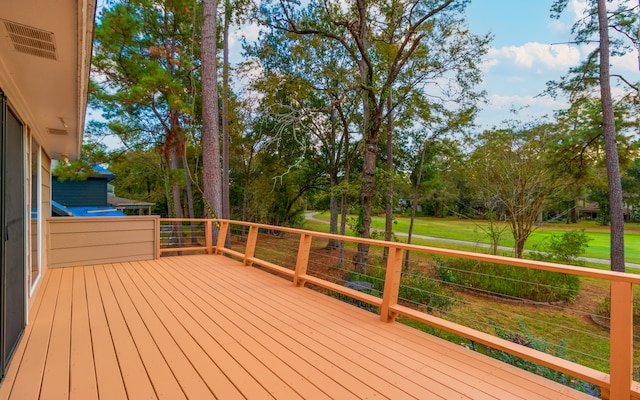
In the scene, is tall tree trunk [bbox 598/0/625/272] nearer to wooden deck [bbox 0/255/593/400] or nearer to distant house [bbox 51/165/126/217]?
wooden deck [bbox 0/255/593/400]

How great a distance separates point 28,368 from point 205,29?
695cm

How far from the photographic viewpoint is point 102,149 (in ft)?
33.5

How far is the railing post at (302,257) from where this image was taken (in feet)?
13.1

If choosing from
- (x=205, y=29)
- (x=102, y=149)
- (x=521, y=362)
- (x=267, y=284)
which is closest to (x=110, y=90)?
(x=102, y=149)

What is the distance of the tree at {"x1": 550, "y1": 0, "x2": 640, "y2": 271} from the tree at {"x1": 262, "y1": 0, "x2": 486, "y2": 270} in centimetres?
226

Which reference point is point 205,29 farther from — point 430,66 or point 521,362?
point 521,362

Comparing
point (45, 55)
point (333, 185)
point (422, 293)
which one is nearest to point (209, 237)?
point (422, 293)

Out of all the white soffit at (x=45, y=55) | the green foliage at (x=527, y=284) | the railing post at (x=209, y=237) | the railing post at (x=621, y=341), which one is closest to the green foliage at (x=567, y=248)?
the green foliage at (x=527, y=284)

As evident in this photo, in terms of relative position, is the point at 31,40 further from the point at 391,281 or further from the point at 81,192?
the point at 81,192

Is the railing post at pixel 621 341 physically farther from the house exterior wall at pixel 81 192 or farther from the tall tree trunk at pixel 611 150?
the house exterior wall at pixel 81 192

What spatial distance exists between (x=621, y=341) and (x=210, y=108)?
7.38m

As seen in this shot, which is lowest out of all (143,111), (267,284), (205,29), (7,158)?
(267,284)

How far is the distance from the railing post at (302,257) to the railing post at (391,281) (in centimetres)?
131

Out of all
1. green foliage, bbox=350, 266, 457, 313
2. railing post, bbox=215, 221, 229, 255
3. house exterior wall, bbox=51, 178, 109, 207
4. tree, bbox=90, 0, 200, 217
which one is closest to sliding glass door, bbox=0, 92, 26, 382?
railing post, bbox=215, 221, 229, 255
